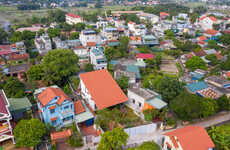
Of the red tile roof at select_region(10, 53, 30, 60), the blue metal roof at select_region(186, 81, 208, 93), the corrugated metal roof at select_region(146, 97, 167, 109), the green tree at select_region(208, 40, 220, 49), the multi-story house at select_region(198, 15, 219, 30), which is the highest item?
the multi-story house at select_region(198, 15, 219, 30)

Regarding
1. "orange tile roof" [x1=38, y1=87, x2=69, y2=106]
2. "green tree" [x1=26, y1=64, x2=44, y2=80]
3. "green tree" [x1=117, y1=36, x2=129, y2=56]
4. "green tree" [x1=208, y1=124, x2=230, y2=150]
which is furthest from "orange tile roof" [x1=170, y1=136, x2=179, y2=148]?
"green tree" [x1=117, y1=36, x2=129, y2=56]

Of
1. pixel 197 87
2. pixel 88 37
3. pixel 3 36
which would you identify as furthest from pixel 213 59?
pixel 3 36

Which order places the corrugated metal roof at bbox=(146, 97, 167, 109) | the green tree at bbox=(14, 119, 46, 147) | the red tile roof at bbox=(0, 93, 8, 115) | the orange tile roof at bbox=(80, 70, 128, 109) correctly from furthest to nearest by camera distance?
the orange tile roof at bbox=(80, 70, 128, 109)
the corrugated metal roof at bbox=(146, 97, 167, 109)
the red tile roof at bbox=(0, 93, 8, 115)
the green tree at bbox=(14, 119, 46, 147)

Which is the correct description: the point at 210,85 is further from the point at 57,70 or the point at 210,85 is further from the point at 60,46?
the point at 60,46

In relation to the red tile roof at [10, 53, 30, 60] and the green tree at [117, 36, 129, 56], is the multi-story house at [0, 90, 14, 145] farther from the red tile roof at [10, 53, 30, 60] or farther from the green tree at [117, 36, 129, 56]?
the green tree at [117, 36, 129, 56]

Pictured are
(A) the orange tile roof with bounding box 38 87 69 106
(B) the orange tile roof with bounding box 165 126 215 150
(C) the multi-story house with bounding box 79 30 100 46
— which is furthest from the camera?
(C) the multi-story house with bounding box 79 30 100 46

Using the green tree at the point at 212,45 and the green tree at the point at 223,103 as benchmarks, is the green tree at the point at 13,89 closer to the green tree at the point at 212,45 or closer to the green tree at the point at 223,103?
the green tree at the point at 223,103

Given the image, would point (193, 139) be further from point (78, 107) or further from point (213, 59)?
point (213, 59)
